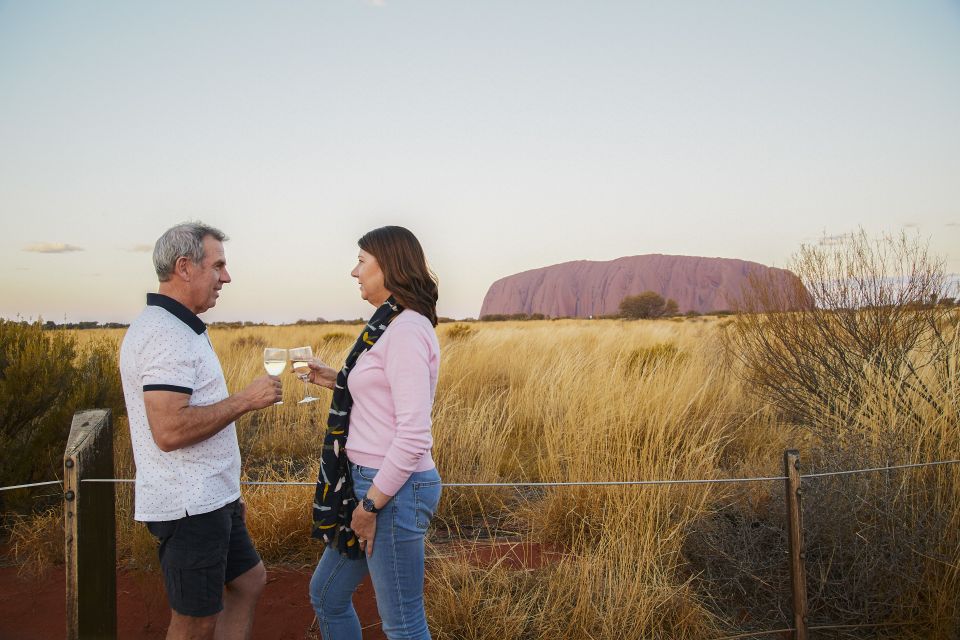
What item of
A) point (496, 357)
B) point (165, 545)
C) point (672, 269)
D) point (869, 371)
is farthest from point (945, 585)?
point (672, 269)

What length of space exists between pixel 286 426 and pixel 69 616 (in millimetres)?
4058

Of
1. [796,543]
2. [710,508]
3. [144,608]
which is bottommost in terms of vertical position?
[144,608]

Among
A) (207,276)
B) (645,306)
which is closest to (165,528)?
(207,276)

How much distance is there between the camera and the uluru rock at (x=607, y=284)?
268 ft

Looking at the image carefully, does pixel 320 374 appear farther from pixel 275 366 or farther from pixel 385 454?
pixel 385 454

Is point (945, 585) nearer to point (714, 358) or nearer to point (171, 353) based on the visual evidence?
point (171, 353)

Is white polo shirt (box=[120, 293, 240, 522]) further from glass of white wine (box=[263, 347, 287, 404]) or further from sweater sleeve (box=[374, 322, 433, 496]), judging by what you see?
sweater sleeve (box=[374, 322, 433, 496])

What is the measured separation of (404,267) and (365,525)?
74 cm

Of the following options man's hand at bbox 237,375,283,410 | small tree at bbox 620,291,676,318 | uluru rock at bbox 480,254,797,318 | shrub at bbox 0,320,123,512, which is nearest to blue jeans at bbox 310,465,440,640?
man's hand at bbox 237,375,283,410

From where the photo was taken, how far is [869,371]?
520 cm

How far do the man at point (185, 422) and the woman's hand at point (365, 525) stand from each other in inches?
17.0

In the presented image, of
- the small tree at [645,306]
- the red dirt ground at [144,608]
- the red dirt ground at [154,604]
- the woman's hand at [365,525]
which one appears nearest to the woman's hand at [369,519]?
the woman's hand at [365,525]

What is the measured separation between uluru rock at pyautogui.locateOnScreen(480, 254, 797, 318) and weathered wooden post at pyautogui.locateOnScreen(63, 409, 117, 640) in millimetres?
73969

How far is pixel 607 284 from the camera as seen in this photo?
88.0 meters
